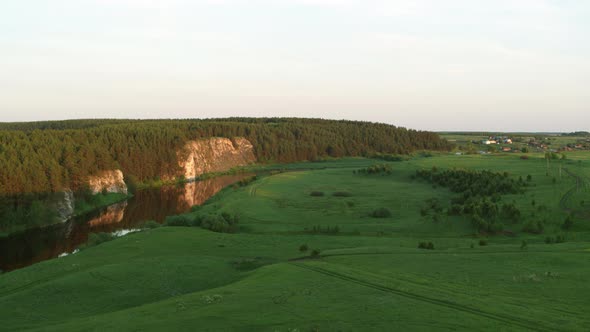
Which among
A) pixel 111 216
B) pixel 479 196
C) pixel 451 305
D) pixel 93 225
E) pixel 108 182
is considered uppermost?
pixel 451 305

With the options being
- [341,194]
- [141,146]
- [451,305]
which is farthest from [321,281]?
[141,146]

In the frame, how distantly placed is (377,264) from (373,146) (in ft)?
527

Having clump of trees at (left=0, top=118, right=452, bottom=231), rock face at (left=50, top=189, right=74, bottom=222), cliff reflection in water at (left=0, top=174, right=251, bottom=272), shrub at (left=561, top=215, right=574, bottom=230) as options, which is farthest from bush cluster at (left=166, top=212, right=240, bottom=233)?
shrub at (left=561, top=215, right=574, bottom=230)

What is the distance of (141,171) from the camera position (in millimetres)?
112375

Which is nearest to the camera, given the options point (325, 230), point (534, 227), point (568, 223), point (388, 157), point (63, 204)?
point (568, 223)

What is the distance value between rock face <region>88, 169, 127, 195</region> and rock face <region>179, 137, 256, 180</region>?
33.4 m

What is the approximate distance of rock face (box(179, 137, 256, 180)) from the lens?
5310 inches

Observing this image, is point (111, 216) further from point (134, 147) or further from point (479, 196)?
point (479, 196)

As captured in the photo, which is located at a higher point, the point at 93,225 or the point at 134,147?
the point at 134,147

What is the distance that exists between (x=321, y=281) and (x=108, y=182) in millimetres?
79673

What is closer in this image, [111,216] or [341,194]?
[341,194]

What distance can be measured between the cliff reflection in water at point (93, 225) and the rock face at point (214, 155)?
26.4 meters

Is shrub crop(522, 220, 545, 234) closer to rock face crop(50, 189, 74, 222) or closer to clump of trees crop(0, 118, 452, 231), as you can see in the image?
clump of trees crop(0, 118, 452, 231)

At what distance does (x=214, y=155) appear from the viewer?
153m
